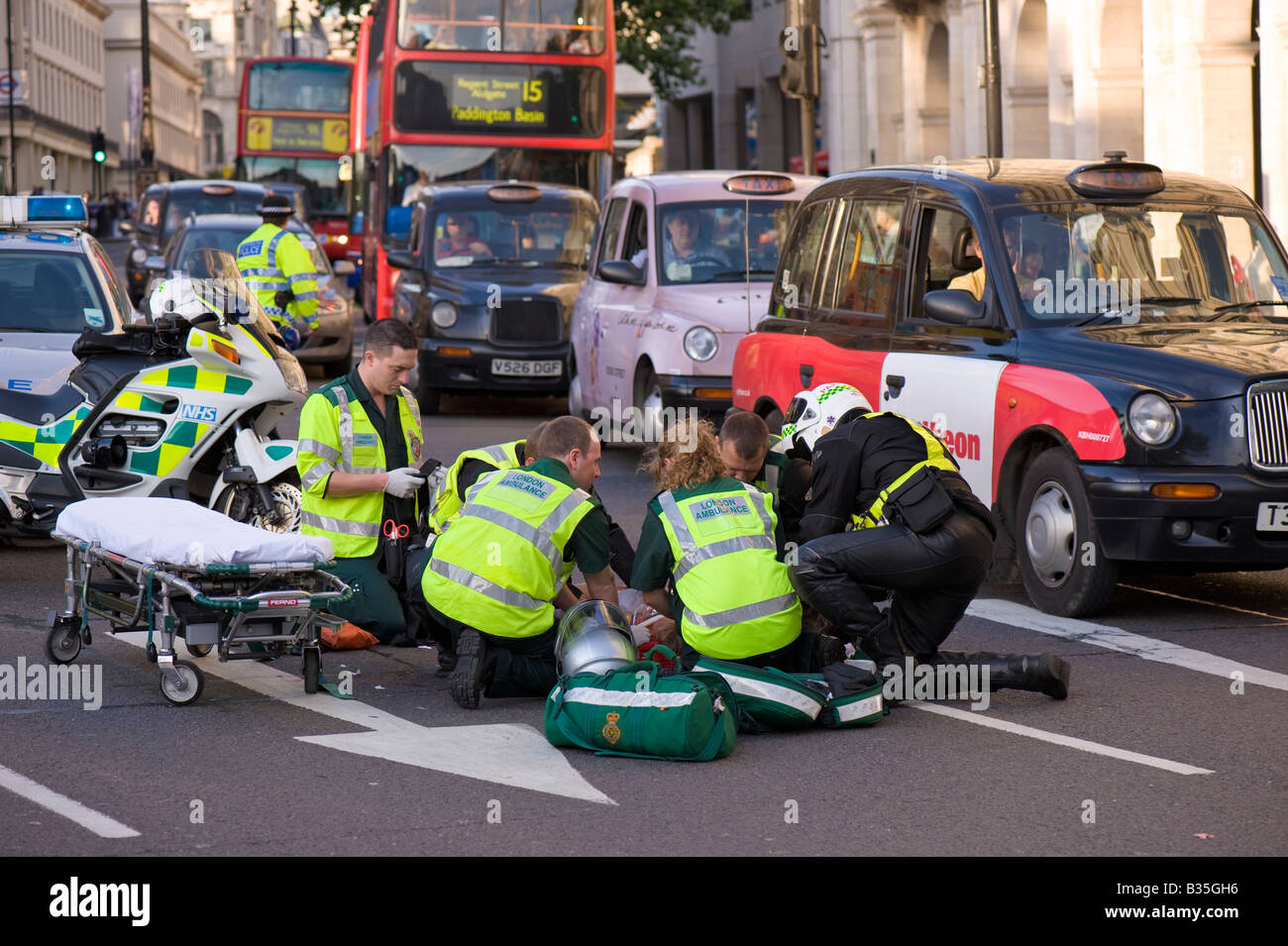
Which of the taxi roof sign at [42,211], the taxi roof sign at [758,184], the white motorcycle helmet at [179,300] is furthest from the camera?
the taxi roof sign at [758,184]

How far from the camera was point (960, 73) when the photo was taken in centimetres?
3150

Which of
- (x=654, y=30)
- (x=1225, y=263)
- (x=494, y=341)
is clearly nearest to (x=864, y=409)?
(x=1225, y=263)

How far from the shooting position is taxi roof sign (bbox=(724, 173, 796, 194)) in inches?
567

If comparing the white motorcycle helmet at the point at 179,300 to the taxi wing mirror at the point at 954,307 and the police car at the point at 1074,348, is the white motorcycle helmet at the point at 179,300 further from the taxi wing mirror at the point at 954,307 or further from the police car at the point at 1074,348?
the taxi wing mirror at the point at 954,307

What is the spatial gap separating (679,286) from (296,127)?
3038cm

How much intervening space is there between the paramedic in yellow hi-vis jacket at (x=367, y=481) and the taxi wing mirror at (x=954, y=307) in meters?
2.38

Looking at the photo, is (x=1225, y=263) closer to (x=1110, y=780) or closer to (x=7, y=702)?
(x=1110, y=780)

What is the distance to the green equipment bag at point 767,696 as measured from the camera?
22.0 feet

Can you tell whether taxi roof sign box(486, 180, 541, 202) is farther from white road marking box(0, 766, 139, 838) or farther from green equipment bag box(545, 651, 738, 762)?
white road marking box(0, 766, 139, 838)

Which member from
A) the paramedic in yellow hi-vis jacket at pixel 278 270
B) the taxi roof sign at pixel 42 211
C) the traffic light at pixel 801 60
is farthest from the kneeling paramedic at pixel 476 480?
the traffic light at pixel 801 60

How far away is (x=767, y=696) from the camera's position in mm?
6707

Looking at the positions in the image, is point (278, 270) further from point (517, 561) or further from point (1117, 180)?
point (517, 561)

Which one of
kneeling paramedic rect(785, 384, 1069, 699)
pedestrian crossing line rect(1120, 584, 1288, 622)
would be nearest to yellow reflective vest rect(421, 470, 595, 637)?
kneeling paramedic rect(785, 384, 1069, 699)
